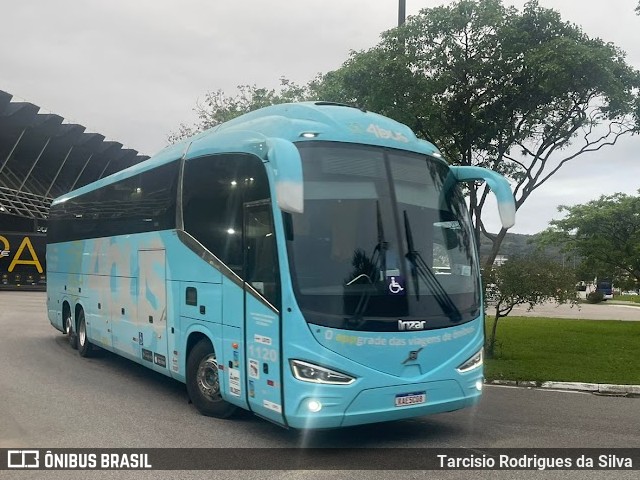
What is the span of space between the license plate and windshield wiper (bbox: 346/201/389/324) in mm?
867

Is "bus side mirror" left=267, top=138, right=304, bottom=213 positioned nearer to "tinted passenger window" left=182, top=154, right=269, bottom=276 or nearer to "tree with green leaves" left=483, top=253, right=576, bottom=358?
"tinted passenger window" left=182, top=154, right=269, bottom=276

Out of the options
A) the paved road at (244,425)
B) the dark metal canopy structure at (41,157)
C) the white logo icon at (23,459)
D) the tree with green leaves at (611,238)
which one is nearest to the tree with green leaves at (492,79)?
the paved road at (244,425)

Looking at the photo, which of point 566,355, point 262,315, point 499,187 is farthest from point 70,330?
point 566,355

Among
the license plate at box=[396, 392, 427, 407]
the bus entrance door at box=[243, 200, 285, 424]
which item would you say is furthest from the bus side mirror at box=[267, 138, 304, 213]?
the license plate at box=[396, 392, 427, 407]

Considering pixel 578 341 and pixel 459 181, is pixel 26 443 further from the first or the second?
pixel 578 341

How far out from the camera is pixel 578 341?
54.1ft

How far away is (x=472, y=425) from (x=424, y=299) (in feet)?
6.99

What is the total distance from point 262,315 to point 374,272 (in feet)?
3.97

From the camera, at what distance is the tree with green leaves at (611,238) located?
30.0 metres

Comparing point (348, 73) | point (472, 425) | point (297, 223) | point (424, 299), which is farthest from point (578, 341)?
point (297, 223)

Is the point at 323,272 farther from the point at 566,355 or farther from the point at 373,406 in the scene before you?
the point at 566,355

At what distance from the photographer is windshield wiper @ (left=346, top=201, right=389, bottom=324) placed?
5.83 m

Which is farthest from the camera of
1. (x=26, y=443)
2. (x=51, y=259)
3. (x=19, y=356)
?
(x=51, y=259)

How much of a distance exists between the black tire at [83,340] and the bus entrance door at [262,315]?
697 centimetres
